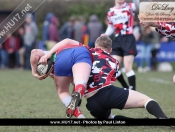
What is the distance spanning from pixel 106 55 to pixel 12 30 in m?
14.4

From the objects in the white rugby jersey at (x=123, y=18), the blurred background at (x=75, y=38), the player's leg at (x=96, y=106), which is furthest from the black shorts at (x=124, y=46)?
the blurred background at (x=75, y=38)

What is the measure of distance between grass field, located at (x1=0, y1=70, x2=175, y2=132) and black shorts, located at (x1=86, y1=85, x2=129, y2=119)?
30 cm

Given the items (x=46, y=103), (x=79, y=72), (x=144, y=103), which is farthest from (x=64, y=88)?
(x=46, y=103)

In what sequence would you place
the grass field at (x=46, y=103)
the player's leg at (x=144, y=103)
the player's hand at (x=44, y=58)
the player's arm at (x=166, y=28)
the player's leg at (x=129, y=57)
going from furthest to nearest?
the player's leg at (x=129, y=57) < the player's arm at (x=166, y=28) < the grass field at (x=46, y=103) < the player's hand at (x=44, y=58) < the player's leg at (x=144, y=103)

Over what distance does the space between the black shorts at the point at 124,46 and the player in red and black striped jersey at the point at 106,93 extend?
323 centimetres

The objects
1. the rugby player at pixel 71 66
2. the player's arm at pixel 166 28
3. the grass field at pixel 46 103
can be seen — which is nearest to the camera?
the rugby player at pixel 71 66

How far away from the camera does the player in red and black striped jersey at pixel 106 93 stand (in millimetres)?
6301

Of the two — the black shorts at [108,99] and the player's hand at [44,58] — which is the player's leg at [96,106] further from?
the player's hand at [44,58]

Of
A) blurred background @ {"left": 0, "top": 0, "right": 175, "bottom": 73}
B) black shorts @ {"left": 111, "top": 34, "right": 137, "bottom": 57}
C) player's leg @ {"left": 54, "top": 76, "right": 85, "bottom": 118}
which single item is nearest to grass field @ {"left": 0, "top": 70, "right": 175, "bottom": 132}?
player's leg @ {"left": 54, "top": 76, "right": 85, "bottom": 118}

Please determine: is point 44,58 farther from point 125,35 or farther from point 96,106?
point 125,35

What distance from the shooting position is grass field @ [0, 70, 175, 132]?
6.53m

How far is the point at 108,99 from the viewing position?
20.8ft

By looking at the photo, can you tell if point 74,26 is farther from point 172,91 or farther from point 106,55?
point 106,55

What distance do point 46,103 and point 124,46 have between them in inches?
75.9
